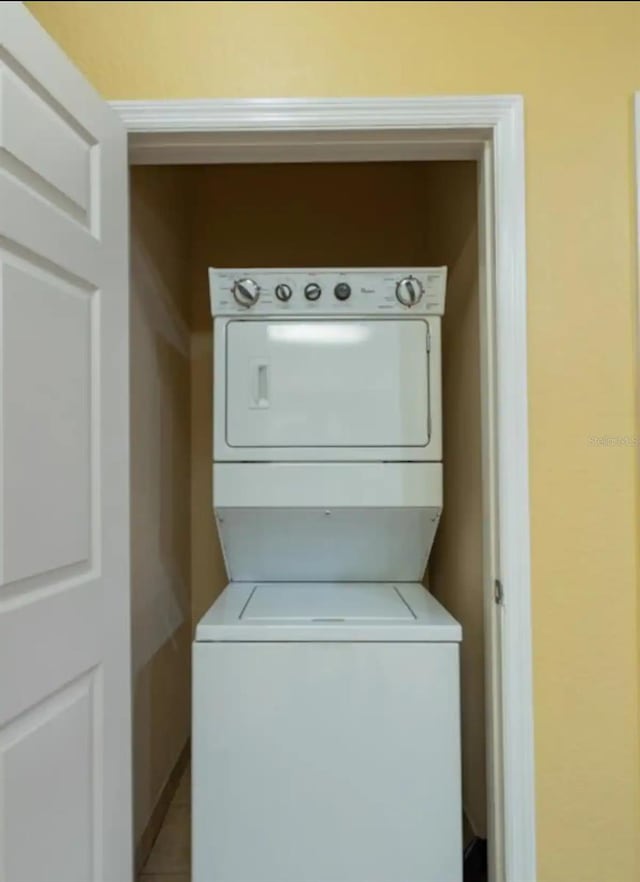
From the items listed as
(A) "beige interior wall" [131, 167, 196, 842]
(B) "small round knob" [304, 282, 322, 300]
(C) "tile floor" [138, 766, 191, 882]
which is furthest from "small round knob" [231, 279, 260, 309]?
(C) "tile floor" [138, 766, 191, 882]

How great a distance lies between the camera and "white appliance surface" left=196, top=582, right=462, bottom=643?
5.04 ft

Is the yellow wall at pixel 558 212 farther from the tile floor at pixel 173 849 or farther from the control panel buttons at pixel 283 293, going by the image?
the tile floor at pixel 173 849

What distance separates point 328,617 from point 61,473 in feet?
2.62

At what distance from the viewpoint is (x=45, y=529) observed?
1.11 metres

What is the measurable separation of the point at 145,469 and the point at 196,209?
4.64 ft

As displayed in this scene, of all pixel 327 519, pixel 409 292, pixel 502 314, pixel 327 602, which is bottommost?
pixel 327 602

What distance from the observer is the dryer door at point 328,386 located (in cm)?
193

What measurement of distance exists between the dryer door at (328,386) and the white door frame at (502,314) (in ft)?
1.64

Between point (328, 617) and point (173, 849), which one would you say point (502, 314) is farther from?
point (173, 849)

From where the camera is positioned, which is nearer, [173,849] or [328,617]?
[328,617]

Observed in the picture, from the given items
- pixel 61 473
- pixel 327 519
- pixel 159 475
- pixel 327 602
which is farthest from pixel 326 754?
pixel 159 475

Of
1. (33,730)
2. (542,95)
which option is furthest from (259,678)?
(542,95)

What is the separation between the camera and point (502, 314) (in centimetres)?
141

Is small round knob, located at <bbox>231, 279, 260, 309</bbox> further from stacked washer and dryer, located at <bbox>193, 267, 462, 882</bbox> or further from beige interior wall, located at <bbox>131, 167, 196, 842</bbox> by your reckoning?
beige interior wall, located at <bbox>131, 167, 196, 842</bbox>
